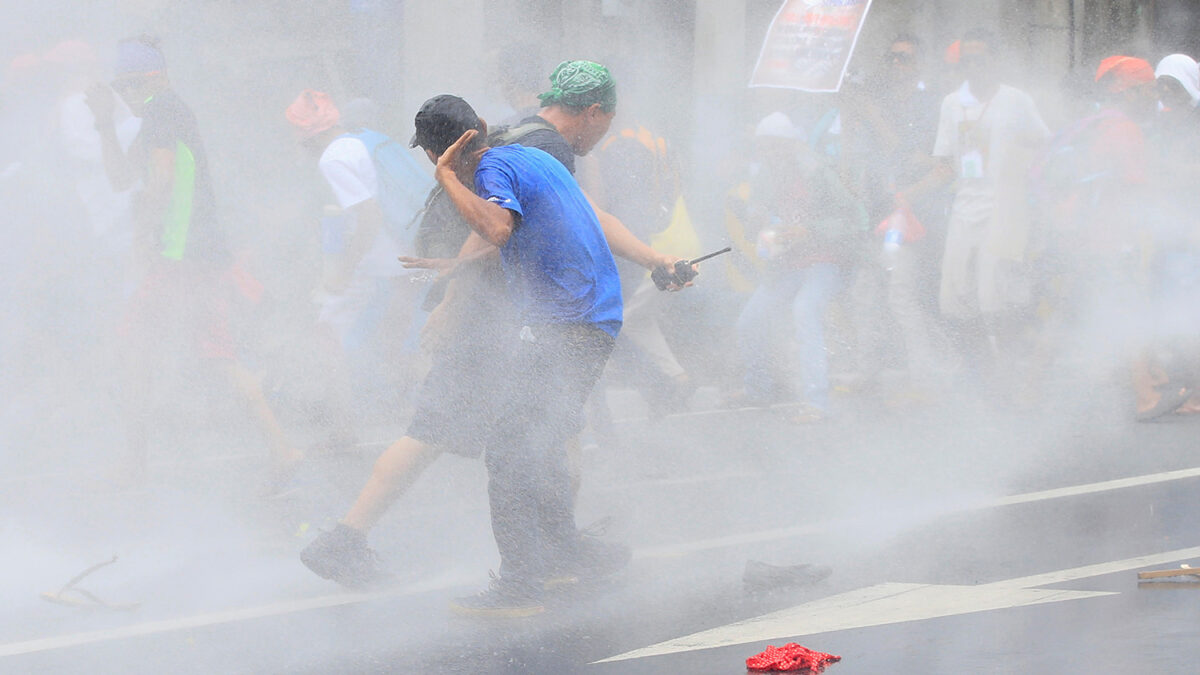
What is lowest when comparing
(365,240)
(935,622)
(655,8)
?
(935,622)

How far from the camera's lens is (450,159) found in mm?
3947

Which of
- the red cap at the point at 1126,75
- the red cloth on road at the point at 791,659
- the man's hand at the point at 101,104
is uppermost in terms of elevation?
the red cap at the point at 1126,75

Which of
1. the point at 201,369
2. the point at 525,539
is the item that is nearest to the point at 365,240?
the point at 201,369

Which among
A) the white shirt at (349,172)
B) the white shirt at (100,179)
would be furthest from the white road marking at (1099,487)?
the white shirt at (100,179)

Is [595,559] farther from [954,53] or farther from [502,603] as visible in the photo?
[954,53]

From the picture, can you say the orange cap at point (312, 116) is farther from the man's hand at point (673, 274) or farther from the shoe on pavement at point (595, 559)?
the shoe on pavement at point (595, 559)

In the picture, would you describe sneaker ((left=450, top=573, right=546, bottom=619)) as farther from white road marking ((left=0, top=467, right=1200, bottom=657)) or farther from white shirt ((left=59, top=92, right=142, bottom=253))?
white shirt ((left=59, top=92, right=142, bottom=253))

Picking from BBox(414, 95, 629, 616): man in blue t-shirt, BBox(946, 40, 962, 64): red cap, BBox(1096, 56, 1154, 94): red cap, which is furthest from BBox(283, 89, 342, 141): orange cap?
BBox(1096, 56, 1154, 94): red cap

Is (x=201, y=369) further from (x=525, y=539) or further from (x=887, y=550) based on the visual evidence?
(x=887, y=550)

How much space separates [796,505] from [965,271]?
9.09ft

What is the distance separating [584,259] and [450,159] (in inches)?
17.5

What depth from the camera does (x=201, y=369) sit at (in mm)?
5953

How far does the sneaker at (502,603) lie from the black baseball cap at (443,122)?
1125mm

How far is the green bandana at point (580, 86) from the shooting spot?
4398mm
